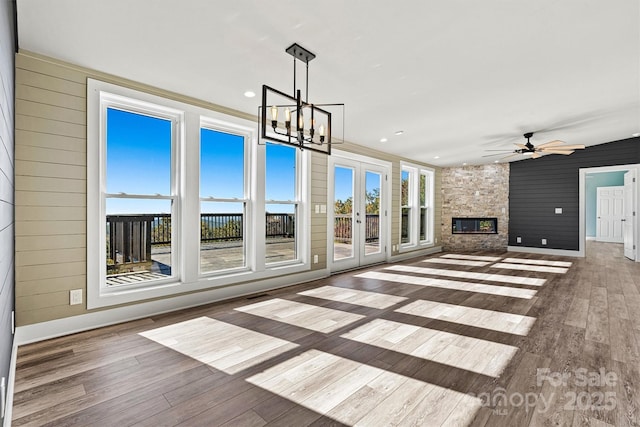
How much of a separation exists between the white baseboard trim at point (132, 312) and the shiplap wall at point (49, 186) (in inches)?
2.9

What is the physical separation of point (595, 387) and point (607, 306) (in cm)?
240

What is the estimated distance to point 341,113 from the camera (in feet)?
14.5

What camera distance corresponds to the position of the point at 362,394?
6.31 ft

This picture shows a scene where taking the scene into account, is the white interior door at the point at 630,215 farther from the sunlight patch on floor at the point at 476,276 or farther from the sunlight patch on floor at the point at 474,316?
the sunlight patch on floor at the point at 474,316

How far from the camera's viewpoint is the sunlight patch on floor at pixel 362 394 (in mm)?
1715

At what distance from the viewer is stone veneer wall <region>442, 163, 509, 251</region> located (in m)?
8.94

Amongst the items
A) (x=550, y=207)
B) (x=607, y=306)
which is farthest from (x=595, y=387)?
(x=550, y=207)

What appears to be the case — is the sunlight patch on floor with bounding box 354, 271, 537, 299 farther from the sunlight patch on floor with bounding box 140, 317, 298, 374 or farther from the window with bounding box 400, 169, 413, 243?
the sunlight patch on floor with bounding box 140, 317, 298, 374

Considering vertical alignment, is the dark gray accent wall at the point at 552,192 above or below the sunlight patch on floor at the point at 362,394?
above

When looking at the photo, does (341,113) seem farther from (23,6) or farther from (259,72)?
(23,6)

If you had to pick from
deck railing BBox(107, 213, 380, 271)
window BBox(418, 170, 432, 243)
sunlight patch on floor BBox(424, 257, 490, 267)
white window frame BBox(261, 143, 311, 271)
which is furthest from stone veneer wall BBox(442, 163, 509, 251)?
deck railing BBox(107, 213, 380, 271)

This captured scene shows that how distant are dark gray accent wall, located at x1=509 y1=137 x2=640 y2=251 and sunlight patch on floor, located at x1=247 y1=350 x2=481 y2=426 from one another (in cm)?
820

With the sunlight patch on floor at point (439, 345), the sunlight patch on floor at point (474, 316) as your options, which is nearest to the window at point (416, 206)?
the sunlight patch on floor at point (474, 316)

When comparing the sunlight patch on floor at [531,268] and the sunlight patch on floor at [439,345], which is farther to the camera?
the sunlight patch on floor at [531,268]
